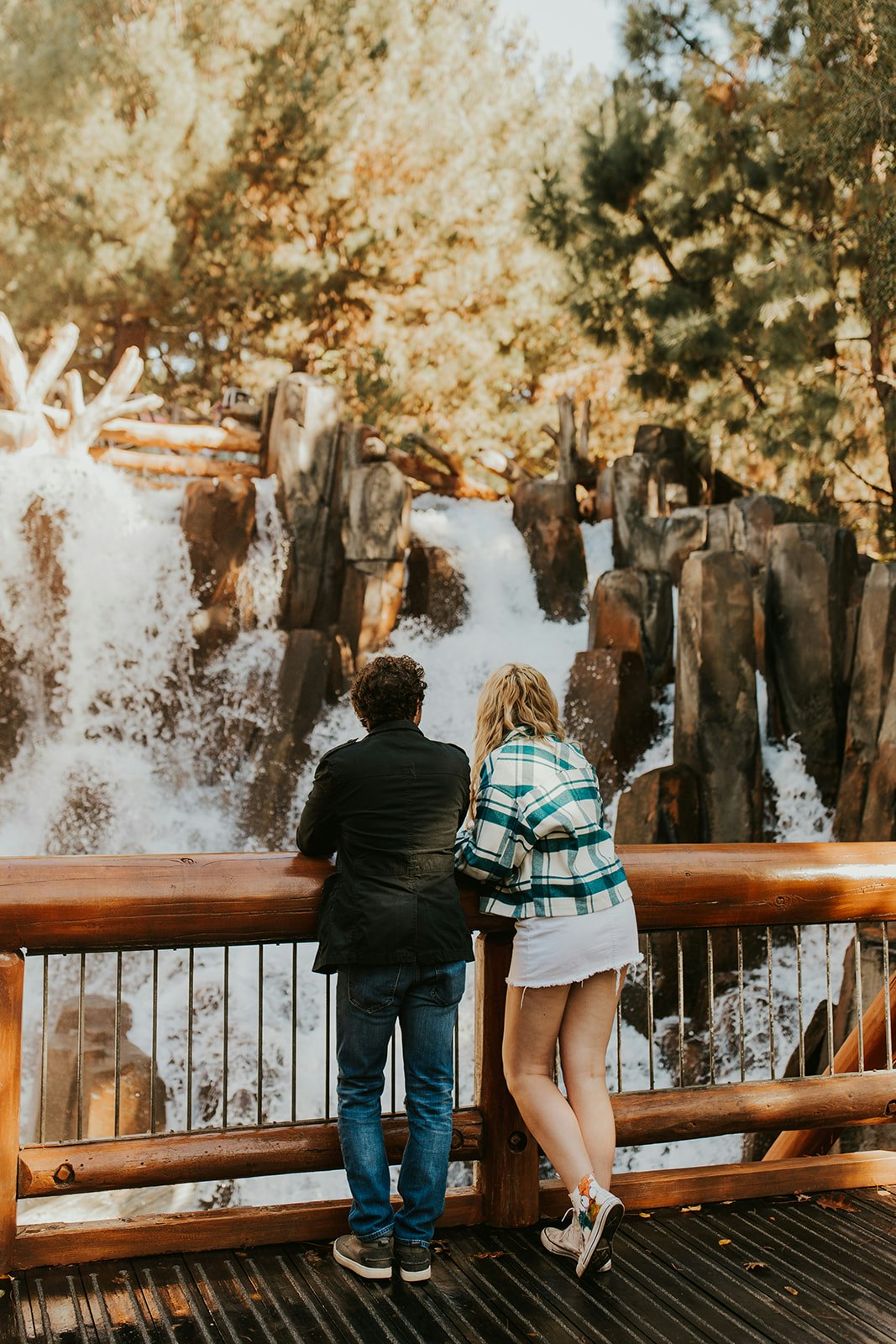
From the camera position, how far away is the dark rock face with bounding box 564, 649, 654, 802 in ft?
36.2

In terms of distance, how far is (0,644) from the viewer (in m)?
12.6

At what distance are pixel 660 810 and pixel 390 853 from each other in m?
7.02

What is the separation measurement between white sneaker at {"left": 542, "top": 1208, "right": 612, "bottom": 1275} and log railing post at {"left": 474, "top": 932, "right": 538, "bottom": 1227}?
111mm

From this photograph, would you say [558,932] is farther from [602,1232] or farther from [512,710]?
[602,1232]

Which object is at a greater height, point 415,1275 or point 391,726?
point 391,726

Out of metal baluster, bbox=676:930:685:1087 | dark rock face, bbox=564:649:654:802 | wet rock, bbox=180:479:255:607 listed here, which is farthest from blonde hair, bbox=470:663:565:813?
wet rock, bbox=180:479:255:607

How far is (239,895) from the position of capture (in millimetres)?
3080

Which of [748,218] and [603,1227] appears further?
[748,218]

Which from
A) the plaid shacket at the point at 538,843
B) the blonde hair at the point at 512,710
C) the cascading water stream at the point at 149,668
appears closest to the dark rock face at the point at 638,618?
the cascading water stream at the point at 149,668

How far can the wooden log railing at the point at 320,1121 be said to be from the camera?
9.68 ft

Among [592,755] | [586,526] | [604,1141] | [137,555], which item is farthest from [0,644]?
[604,1141]

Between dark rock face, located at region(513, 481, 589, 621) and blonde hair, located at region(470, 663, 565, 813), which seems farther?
dark rock face, located at region(513, 481, 589, 621)

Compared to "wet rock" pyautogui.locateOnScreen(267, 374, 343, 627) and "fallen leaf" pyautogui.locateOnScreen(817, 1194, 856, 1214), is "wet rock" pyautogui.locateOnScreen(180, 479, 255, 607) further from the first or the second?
"fallen leaf" pyautogui.locateOnScreen(817, 1194, 856, 1214)

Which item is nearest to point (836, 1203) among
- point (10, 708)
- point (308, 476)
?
point (10, 708)
